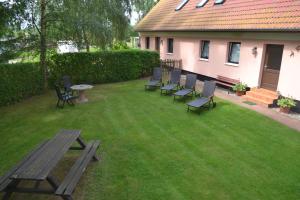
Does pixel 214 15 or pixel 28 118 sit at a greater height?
pixel 214 15

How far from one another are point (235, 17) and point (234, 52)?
186 cm

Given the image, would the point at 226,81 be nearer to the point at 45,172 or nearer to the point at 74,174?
the point at 74,174

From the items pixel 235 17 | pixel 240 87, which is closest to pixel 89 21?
pixel 235 17

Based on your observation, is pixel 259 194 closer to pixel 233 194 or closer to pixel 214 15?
pixel 233 194

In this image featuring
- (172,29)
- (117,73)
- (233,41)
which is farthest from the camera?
(172,29)

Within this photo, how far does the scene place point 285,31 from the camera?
10.3 m

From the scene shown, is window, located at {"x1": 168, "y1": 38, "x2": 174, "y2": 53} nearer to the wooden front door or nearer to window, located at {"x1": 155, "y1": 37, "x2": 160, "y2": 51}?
window, located at {"x1": 155, "y1": 37, "x2": 160, "y2": 51}

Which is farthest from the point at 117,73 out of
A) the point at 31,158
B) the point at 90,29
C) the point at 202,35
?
the point at 31,158

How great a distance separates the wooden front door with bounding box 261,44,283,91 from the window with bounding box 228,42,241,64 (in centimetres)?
206

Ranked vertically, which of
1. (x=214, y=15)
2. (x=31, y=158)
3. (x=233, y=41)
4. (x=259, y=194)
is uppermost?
(x=214, y=15)

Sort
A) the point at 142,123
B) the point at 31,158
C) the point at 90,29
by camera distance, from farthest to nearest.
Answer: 1. the point at 90,29
2. the point at 142,123
3. the point at 31,158

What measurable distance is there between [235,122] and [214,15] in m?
8.55

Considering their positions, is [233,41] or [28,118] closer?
[28,118]

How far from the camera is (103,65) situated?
630 inches
